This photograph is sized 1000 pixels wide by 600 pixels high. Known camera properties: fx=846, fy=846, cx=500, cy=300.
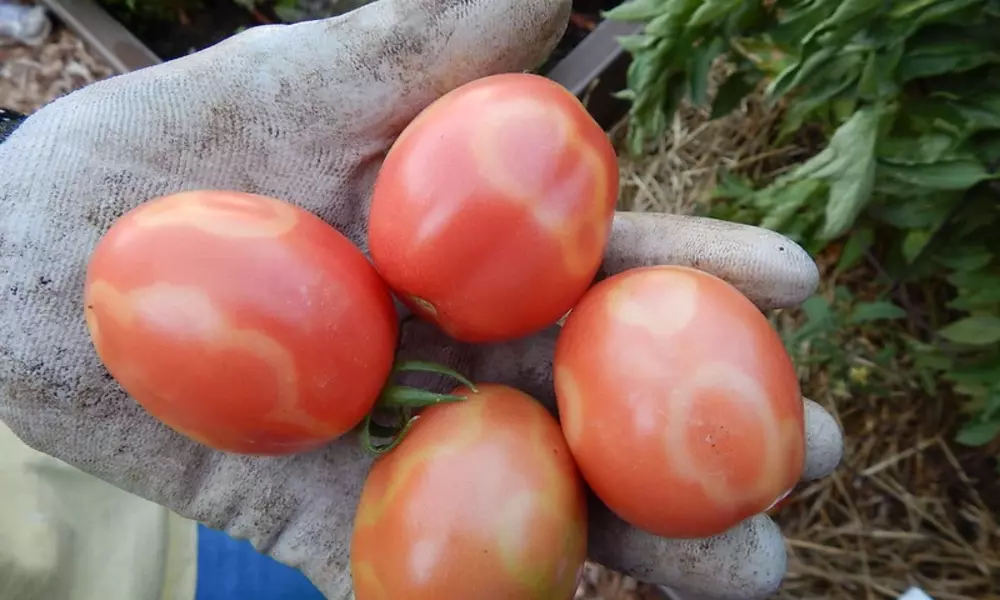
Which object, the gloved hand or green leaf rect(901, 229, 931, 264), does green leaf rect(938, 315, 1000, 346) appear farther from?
the gloved hand

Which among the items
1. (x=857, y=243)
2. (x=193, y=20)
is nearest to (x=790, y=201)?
(x=857, y=243)

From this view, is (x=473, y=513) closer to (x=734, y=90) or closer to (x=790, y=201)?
(x=790, y=201)

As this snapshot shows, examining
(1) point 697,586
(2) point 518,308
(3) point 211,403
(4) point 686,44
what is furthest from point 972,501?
(3) point 211,403

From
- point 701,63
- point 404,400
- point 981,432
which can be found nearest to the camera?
point 404,400

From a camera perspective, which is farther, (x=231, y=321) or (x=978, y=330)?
(x=978, y=330)

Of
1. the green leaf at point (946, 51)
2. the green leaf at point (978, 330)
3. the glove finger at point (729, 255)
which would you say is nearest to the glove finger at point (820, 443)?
the glove finger at point (729, 255)

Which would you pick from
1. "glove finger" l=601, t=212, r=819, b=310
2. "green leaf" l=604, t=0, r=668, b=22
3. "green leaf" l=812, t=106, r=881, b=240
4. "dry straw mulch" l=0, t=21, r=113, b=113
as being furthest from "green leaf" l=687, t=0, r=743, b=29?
"dry straw mulch" l=0, t=21, r=113, b=113

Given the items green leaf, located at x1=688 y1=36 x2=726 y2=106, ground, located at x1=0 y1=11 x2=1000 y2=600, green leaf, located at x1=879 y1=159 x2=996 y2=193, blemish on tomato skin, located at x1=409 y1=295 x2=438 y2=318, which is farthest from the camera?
ground, located at x1=0 y1=11 x2=1000 y2=600
